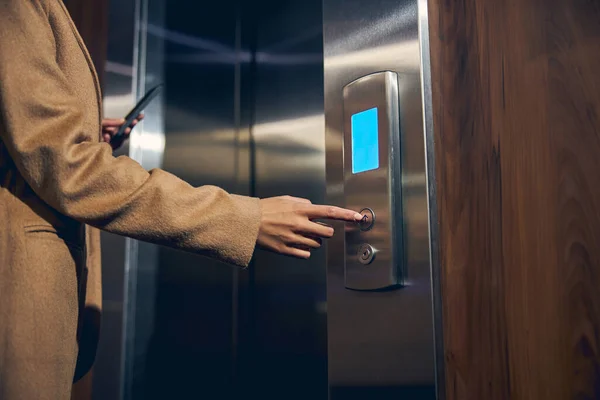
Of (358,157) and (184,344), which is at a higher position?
(358,157)

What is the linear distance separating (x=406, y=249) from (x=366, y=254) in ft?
0.24

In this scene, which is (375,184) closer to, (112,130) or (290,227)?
(290,227)

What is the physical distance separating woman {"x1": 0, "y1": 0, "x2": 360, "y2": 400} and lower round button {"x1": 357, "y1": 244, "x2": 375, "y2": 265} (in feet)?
0.37

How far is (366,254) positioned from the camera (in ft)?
3.39

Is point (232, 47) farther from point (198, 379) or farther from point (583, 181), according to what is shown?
point (583, 181)

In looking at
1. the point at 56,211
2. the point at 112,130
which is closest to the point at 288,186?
the point at 112,130

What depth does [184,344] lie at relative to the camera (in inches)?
68.3

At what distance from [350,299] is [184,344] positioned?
2.72 feet

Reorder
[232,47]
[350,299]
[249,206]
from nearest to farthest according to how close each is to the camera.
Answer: [249,206], [350,299], [232,47]

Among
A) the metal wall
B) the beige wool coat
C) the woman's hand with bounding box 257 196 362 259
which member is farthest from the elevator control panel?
the metal wall

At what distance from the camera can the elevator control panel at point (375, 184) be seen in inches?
39.8

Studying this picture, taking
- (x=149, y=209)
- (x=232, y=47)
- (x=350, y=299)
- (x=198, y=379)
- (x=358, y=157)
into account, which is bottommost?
(x=198, y=379)

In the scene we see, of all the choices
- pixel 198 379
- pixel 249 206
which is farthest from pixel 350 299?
pixel 198 379

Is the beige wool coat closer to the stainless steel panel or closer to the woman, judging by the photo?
the woman
